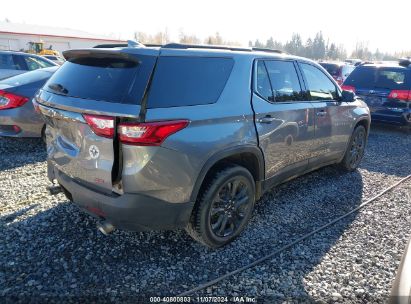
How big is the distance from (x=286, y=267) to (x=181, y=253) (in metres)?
0.94

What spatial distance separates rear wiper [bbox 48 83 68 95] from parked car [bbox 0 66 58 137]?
2605mm

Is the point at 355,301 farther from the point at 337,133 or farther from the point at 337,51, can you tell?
the point at 337,51

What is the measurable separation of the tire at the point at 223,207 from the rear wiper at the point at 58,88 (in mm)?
1417

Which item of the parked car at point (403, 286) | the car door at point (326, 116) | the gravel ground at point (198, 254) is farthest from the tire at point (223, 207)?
the parked car at point (403, 286)

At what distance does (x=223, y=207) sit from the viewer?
3227 millimetres

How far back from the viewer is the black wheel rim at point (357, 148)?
5452mm

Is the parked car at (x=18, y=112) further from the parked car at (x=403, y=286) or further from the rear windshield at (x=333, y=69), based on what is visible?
the rear windshield at (x=333, y=69)

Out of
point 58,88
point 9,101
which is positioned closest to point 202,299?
point 58,88

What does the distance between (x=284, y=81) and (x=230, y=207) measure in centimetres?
151

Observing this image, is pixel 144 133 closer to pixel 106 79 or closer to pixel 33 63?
pixel 106 79

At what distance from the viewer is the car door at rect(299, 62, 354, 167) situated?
4.23 meters

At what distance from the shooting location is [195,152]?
2.70 m

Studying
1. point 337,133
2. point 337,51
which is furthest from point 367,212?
point 337,51

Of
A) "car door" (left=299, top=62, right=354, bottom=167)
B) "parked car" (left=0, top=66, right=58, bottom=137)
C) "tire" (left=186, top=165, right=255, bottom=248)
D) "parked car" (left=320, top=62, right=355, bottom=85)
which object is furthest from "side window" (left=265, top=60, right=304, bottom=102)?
"parked car" (left=320, top=62, right=355, bottom=85)
